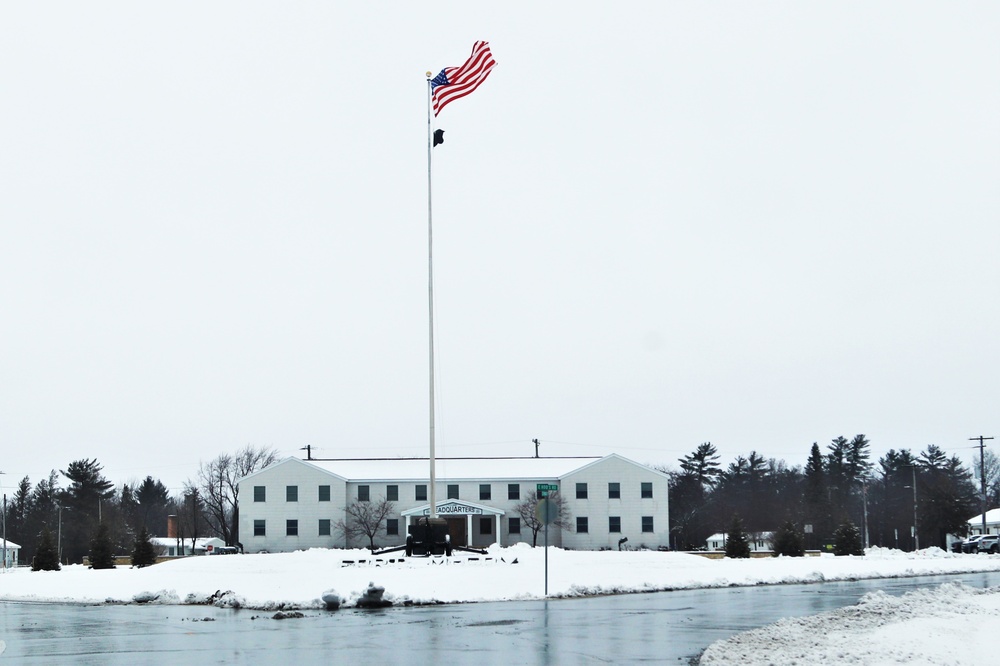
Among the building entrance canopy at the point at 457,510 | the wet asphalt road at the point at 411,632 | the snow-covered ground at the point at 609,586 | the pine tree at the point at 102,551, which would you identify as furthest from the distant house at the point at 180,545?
the wet asphalt road at the point at 411,632

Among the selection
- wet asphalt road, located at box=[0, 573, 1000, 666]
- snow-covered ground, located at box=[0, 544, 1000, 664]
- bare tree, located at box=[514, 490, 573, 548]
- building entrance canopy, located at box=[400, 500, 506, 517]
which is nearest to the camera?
snow-covered ground, located at box=[0, 544, 1000, 664]

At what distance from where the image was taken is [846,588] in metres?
32.8

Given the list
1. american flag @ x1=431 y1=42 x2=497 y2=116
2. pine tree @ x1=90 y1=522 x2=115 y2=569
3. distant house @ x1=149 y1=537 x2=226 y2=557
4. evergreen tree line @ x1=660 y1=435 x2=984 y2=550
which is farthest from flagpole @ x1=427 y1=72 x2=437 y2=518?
distant house @ x1=149 y1=537 x2=226 y2=557

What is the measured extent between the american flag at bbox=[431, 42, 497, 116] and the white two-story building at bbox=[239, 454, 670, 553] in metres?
39.3

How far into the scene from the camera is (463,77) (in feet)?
125

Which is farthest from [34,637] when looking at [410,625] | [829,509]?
[829,509]

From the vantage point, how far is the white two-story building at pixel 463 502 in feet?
240

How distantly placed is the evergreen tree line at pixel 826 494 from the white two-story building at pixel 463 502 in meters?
21.4

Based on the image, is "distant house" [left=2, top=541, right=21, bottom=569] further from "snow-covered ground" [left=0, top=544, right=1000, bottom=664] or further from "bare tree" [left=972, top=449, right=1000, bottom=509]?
"bare tree" [left=972, top=449, right=1000, bottom=509]

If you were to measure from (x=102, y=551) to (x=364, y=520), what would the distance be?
77.6 ft

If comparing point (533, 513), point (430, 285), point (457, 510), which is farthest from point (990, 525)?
point (430, 285)

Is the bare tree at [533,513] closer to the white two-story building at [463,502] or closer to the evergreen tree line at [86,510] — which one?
the white two-story building at [463,502]

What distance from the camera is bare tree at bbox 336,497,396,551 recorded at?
239 ft

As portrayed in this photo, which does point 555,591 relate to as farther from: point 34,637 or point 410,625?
point 34,637
